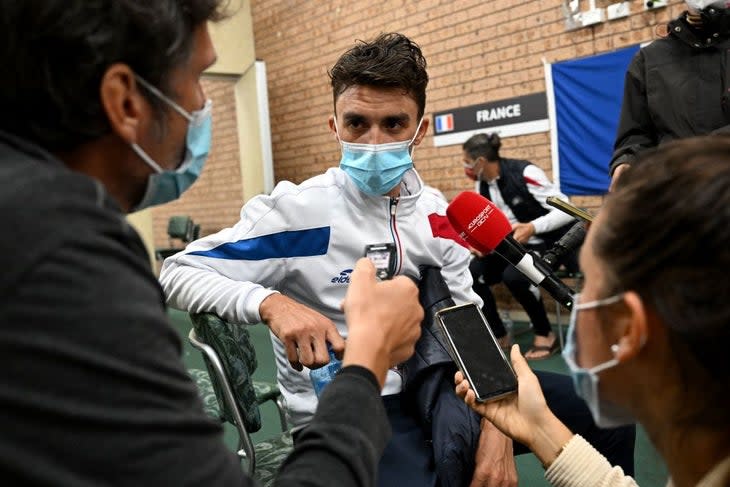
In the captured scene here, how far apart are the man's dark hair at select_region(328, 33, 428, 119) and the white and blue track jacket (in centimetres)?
27

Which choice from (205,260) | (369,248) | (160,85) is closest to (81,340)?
(160,85)

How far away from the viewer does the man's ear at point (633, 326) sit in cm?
77

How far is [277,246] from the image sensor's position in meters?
1.63

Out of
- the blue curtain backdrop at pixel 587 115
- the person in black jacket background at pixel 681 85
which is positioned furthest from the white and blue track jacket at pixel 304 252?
the blue curtain backdrop at pixel 587 115

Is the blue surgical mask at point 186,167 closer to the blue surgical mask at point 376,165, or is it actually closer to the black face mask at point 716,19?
the blue surgical mask at point 376,165

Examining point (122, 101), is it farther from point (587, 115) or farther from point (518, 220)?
point (587, 115)

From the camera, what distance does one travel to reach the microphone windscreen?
1.33 meters

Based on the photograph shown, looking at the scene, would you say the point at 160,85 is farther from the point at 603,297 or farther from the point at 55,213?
the point at 603,297

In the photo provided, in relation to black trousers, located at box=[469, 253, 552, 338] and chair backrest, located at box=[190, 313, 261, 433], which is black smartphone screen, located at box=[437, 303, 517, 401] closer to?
chair backrest, located at box=[190, 313, 261, 433]

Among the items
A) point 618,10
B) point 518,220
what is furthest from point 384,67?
point 618,10

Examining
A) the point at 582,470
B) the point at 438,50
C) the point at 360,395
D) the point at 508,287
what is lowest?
the point at 508,287

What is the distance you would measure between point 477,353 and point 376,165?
0.71 meters

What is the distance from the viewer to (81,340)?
0.58m

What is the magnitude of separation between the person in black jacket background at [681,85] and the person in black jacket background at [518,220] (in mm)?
1672
